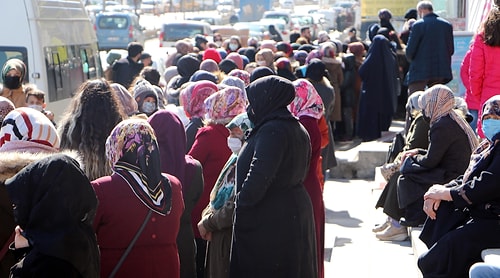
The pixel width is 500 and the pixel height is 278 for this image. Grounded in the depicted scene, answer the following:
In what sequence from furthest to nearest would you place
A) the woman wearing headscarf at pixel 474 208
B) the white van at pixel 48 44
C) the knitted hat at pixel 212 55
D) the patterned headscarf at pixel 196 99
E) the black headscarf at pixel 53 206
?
the knitted hat at pixel 212 55 → the white van at pixel 48 44 → the patterned headscarf at pixel 196 99 → the woman wearing headscarf at pixel 474 208 → the black headscarf at pixel 53 206

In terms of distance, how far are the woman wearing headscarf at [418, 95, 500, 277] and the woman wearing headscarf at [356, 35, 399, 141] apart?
8650 mm

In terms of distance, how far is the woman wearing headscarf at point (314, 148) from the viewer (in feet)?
19.9

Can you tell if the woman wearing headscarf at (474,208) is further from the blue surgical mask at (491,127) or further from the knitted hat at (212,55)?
the knitted hat at (212,55)

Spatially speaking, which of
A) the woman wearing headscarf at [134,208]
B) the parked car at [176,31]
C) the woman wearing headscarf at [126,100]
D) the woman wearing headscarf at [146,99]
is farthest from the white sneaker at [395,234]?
the parked car at [176,31]

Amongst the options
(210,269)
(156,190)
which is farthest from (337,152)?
(156,190)

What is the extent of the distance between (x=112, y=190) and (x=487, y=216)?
7.29 ft

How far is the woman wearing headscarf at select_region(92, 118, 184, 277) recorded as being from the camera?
4461mm

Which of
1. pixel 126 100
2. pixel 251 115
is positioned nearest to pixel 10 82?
pixel 126 100

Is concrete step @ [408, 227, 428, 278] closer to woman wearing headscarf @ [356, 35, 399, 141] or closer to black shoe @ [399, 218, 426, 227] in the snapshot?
black shoe @ [399, 218, 426, 227]

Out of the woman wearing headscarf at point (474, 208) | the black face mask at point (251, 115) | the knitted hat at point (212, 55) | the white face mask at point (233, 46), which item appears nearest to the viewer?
the black face mask at point (251, 115)

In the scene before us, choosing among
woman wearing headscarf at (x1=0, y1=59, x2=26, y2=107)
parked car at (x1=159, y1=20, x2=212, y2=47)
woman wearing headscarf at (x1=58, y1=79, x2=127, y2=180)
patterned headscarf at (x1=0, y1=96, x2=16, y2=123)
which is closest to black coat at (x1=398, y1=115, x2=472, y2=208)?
woman wearing headscarf at (x1=58, y1=79, x2=127, y2=180)

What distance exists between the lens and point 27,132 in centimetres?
494

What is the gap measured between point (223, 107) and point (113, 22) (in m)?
33.1

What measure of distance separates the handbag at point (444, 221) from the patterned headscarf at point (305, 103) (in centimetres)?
115
